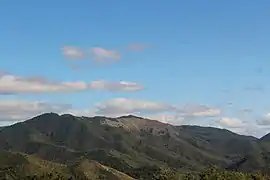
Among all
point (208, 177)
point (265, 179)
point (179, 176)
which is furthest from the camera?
point (179, 176)

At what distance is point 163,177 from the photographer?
19838 cm

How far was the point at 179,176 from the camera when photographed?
654 ft

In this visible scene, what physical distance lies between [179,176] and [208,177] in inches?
1090

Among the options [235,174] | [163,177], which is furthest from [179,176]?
[235,174]

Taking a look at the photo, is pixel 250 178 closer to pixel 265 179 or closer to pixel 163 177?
pixel 265 179

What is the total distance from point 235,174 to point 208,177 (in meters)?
11.5

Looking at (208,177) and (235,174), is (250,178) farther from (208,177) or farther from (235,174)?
(208,177)

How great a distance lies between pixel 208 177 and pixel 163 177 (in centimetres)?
2911

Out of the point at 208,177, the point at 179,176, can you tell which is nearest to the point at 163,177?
the point at 179,176

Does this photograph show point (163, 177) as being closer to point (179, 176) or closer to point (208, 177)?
point (179, 176)

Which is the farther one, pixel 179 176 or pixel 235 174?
pixel 179 176

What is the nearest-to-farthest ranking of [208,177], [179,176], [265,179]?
[208,177]
[265,179]
[179,176]

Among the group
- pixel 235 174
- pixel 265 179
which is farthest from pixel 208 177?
pixel 265 179

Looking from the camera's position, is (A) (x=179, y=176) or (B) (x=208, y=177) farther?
(A) (x=179, y=176)
